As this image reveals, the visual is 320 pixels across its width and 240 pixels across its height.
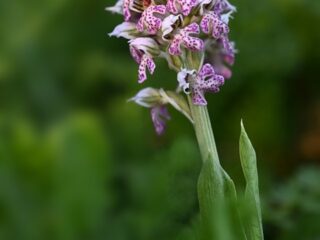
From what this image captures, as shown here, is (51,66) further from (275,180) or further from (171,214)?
(171,214)

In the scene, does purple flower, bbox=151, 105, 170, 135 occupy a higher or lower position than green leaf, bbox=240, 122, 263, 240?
higher

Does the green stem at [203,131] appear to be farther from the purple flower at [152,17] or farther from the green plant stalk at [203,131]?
the purple flower at [152,17]

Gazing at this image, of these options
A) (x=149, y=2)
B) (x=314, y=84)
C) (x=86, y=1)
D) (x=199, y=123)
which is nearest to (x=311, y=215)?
(x=199, y=123)

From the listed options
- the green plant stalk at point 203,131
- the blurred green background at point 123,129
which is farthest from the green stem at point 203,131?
the blurred green background at point 123,129

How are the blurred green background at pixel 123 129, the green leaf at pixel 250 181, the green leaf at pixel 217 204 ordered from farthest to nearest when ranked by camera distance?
the blurred green background at pixel 123 129, the green leaf at pixel 250 181, the green leaf at pixel 217 204

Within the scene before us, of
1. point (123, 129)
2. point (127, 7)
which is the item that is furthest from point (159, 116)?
point (123, 129)

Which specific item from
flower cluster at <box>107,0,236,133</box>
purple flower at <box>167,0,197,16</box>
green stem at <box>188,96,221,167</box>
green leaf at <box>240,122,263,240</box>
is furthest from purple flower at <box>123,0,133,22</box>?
green leaf at <box>240,122,263,240</box>

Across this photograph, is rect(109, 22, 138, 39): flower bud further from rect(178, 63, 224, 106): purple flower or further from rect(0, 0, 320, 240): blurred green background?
rect(0, 0, 320, 240): blurred green background
